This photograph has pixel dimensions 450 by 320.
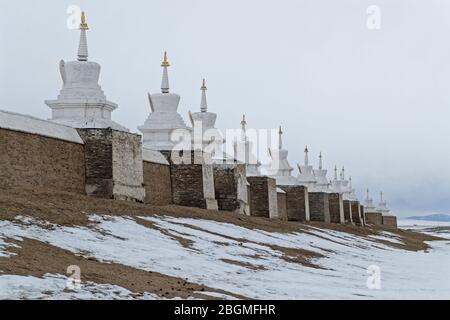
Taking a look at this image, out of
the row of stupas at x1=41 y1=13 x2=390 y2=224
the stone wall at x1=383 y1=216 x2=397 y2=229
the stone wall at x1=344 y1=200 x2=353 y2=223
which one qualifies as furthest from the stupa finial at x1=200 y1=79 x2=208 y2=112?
the stone wall at x1=383 y1=216 x2=397 y2=229

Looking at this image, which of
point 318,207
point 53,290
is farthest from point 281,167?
point 53,290

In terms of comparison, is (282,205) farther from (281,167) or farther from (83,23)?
(83,23)

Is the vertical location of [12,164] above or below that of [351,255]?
above

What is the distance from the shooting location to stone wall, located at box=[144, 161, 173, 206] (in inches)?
1132

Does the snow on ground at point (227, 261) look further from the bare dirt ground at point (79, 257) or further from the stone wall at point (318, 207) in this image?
the stone wall at point (318, 207)

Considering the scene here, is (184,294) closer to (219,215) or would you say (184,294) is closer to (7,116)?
(7,116)

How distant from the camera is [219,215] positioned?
2828 centimetres

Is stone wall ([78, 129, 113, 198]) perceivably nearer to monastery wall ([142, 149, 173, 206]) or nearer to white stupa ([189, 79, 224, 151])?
monastery wall ([142, 149, 173, 206])

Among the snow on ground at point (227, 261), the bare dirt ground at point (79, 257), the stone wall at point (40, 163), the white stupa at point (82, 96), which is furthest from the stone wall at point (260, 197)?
the stone wall at point (40, 163)

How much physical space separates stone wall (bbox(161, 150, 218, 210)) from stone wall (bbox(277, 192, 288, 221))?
1912 centimetres

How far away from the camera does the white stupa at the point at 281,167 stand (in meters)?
55.3
